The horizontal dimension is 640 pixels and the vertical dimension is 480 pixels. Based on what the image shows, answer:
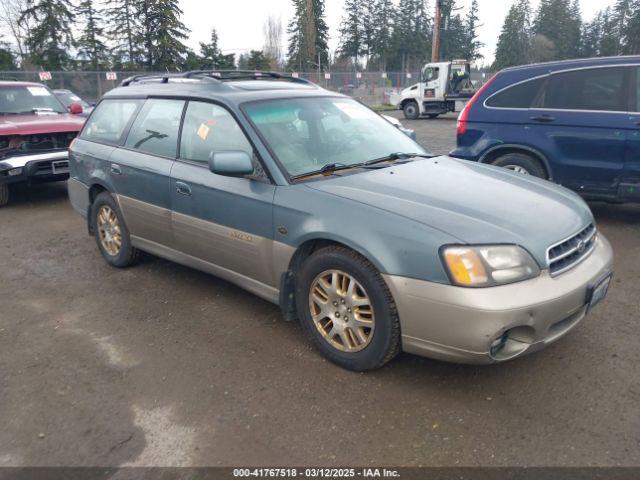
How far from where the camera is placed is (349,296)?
3064 mm

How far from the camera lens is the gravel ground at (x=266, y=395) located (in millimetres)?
2547

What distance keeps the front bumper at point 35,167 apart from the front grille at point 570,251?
718 cm

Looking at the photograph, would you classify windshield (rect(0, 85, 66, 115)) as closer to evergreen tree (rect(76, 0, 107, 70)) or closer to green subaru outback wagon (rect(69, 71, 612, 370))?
green subaru outback wagon (rect(69, 71, 612, 370))

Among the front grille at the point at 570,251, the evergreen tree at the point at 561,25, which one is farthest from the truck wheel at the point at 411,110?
the evergreen tree at the point at 561,25

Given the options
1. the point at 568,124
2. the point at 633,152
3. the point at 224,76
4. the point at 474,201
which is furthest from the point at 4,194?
the point at 633,152

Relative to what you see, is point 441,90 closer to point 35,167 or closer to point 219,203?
point 35,167

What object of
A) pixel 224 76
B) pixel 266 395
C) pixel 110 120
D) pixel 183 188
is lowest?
pixel 266 395

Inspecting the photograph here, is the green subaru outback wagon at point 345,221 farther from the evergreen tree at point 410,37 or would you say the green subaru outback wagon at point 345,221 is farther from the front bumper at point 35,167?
the evergreen tree at point 410,37

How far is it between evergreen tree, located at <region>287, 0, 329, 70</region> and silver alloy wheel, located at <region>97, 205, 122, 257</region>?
54896 mm

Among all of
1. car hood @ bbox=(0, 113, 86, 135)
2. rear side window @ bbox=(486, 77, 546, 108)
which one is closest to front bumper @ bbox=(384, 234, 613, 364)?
rear side window @ bbox=(486, 77, 546, 108)

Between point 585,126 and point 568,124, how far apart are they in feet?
0.58

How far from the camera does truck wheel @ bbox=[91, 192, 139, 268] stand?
486 centimetres

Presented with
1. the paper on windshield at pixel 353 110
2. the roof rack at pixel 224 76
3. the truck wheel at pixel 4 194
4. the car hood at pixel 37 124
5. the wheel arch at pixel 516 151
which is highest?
the roof rack at pixel 224 76

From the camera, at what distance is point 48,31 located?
A: 1563 inches
